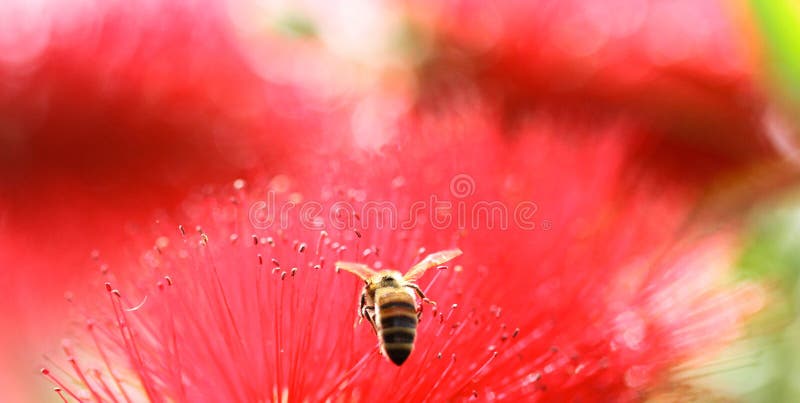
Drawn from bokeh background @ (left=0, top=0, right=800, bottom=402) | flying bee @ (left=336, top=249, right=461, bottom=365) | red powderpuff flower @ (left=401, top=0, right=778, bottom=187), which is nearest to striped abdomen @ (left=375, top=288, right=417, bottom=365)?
flying bee @ (left=336, top=249, right=461, bottom=365)

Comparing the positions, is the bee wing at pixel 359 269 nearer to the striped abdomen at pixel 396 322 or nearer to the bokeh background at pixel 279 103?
the striped abdomen at pixel 396 322

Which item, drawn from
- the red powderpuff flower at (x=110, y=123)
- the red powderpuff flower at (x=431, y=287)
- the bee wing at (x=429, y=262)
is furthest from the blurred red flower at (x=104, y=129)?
the bee wing at (x=429, y=262)

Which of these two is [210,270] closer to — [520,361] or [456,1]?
[520,361]

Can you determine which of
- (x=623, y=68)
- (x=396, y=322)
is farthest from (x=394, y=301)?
(x=623, y=68)

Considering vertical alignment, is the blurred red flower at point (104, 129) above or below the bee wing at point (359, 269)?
above

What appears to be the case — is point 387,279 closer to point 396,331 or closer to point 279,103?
point 396,331

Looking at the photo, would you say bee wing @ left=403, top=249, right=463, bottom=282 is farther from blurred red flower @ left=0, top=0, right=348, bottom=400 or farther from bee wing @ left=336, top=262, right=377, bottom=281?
blurred red flower @ left=0, top=0, right=348, bottom=400

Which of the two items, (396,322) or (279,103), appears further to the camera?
(279,103)
